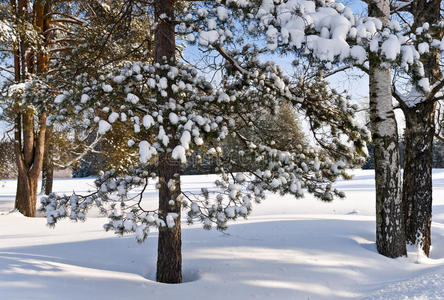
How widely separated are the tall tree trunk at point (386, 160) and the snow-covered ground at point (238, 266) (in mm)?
352

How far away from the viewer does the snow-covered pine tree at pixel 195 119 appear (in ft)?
12.4

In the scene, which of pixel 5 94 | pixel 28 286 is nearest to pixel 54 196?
pixel 28 286

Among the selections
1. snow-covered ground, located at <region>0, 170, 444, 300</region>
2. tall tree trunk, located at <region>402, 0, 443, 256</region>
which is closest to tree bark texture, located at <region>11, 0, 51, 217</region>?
snow-covered ground, located at <region>0, 170, 444, 300</region>

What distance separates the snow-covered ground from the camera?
4.15m

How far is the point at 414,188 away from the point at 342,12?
4.23 metres

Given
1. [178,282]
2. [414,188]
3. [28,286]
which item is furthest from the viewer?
[414,188]

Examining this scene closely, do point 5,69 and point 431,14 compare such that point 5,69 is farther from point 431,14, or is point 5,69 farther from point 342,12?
point 431,14

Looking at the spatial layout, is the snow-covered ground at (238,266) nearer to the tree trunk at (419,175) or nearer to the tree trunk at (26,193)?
the tree trunk at (419,175)

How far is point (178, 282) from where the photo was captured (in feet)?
15.8

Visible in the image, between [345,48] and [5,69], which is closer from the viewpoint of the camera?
[345,48]

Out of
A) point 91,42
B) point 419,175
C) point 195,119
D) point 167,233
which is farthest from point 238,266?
point 91,42

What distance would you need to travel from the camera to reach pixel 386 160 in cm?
566

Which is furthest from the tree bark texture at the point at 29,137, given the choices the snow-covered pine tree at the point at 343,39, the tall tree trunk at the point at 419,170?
the tall tree trunk at the point at 419,170

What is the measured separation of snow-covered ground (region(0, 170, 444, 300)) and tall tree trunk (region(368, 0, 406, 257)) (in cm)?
35
